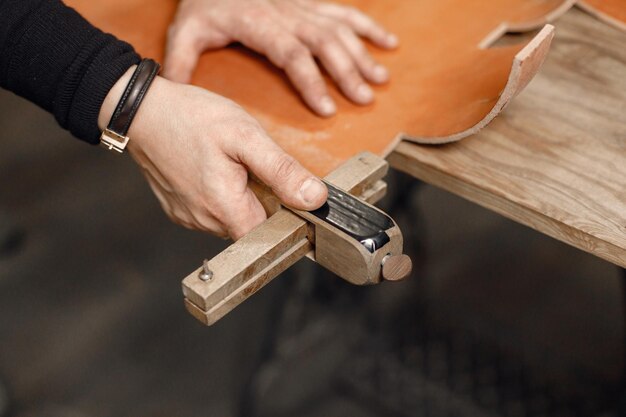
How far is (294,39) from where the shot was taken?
3.24ft

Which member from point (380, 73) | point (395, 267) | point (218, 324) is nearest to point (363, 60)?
point (380, 73)

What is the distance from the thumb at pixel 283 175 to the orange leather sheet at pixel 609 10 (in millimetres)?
530

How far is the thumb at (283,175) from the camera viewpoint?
2.47ft

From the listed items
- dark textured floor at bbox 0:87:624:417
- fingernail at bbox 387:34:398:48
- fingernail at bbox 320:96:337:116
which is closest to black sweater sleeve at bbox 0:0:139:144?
fingernail at bbox 320:96:337:116

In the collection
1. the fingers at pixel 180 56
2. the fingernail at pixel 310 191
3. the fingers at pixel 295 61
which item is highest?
the fingers at pixel 295 61

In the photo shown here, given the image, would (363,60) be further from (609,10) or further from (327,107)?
(609,10)

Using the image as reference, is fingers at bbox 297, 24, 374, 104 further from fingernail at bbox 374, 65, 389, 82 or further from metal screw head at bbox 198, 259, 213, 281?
metal screw head at bbox 198, 259, 213, 281

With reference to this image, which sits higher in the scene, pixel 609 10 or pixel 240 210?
pixel 609 10

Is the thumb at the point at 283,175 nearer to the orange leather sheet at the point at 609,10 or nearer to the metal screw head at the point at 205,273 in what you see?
the metal screw head at the point at 205,273

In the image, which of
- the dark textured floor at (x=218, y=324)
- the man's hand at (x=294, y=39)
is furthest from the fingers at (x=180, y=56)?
the dark textured floor at (x=218, y=324)

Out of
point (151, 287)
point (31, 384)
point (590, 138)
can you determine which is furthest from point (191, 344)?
point (590, 138)

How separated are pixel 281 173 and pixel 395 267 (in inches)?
5.7

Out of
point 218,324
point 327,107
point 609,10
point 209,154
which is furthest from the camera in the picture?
point 218,324

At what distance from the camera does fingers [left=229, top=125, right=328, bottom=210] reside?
751 mm
